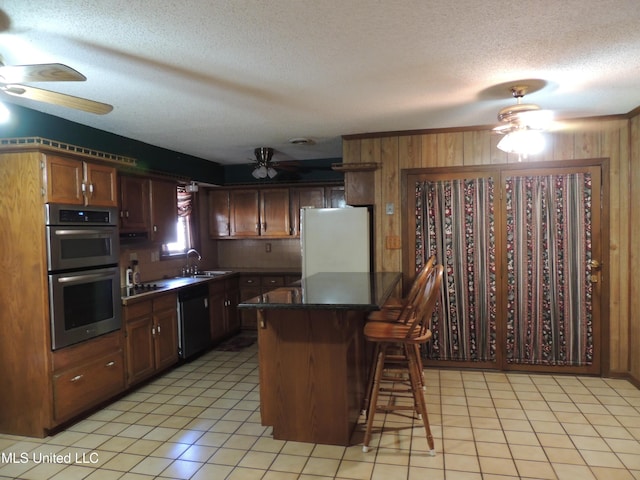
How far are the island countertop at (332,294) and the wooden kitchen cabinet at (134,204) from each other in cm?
176

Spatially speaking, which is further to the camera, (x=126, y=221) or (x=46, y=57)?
(x=126, y=221)

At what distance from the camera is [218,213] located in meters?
5.84

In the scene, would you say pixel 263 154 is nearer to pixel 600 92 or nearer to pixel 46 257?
pixel 46 257

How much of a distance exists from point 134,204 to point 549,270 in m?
3.92

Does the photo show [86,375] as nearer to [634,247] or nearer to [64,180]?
[64,180]

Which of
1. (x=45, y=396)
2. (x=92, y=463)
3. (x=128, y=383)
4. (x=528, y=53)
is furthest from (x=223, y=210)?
(x=528, y=53)

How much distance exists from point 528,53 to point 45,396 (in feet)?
11.9

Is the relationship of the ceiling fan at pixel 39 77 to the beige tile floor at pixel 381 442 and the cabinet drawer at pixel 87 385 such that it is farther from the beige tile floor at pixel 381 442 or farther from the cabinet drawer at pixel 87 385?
the beige tile floor at pixel 381 442

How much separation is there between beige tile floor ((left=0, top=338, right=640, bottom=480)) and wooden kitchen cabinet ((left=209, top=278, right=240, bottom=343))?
4.48 feet

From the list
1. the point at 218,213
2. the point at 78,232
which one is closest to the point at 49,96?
the point at 78,232

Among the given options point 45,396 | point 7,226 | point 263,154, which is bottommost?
point 45,396

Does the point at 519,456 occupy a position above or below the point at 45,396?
below

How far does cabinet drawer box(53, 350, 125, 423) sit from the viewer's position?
2.86 meters

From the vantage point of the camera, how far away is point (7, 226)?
282 cm
